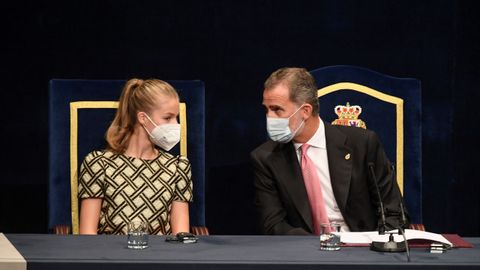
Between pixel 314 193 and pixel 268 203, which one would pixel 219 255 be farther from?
pixel 314 193

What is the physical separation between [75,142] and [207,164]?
36.8 inches

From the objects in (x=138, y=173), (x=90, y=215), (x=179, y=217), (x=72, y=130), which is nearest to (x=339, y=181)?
(x=179, y=217)

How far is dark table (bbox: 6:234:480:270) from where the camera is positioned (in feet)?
8.14

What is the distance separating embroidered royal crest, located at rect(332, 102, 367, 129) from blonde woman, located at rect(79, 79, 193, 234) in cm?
70

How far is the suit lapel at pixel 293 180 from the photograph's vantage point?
3.65 metres

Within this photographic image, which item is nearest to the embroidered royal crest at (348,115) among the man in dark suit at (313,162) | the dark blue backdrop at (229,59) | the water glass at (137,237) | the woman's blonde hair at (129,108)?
the man in dark suit at (313,162)

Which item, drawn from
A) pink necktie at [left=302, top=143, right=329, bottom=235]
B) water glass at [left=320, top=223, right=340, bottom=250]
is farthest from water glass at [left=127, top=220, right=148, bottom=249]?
pink necktie at [left=302, top=143, right=329, bottom=235]

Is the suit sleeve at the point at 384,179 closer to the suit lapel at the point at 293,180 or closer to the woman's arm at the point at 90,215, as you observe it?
the suit lapel at the point at 293,180

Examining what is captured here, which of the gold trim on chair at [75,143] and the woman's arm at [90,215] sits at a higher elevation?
the gold trim on chair at [75,143]

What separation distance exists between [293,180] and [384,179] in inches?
14.1

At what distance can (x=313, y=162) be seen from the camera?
3758 mm

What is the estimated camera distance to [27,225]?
181 inches

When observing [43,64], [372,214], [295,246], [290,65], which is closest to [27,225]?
[43,64]

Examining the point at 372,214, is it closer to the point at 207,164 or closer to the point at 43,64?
the point at 207,164
